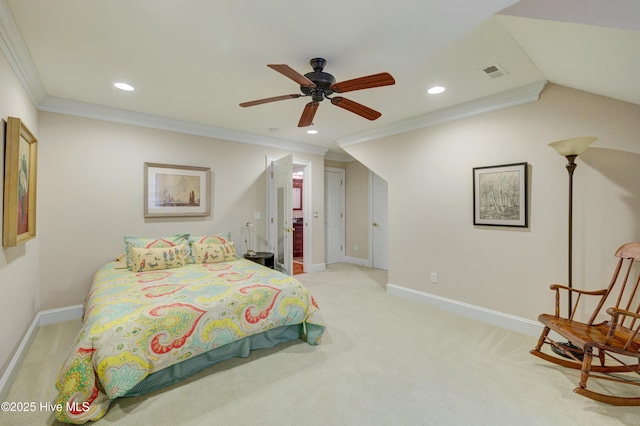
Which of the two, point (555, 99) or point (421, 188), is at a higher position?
point (555, 99)

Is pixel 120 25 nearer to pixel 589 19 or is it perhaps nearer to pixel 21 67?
pixel 21 67

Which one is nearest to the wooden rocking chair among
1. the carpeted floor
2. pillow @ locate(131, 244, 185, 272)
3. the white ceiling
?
the carpeted floor

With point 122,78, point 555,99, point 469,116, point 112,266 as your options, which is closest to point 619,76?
point 555,99

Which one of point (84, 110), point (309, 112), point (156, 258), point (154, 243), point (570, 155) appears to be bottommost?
point (156, 258)

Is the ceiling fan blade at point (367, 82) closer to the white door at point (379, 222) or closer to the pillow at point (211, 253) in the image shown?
the pillow at point (211, 253)

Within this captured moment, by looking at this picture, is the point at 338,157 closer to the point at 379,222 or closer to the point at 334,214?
the point at 334,214

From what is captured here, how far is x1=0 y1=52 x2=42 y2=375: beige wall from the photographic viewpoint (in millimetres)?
1966

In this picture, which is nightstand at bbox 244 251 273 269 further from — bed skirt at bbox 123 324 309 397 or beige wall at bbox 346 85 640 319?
beige wall at bbox 346 85 640 319

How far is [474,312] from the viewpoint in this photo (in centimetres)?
327

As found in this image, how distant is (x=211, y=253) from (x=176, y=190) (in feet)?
3.66

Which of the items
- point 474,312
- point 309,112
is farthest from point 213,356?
point 474,312

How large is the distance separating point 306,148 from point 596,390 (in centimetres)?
471

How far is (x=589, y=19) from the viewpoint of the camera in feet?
5.00

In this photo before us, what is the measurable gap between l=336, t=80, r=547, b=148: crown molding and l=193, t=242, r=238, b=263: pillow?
272 centimetres
